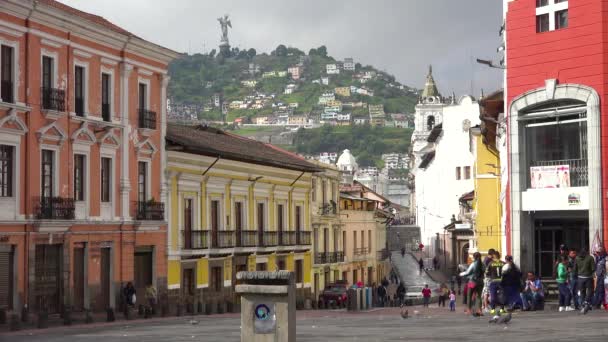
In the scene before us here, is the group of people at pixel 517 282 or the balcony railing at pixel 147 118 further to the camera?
the balcony railing at pixel 147 118

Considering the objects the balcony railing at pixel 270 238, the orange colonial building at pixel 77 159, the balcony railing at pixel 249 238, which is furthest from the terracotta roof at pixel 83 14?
the balcony railing at pixel 270 238

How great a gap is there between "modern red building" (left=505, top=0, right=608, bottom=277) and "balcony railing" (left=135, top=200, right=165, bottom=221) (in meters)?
14.5

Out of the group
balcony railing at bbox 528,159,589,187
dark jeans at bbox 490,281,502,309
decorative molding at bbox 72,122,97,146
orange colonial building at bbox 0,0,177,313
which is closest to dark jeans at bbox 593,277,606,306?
dark jeans at bbox 490,281,502,309

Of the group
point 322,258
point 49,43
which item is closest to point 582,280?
point 49,43

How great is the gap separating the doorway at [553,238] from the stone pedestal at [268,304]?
21635 millimetres

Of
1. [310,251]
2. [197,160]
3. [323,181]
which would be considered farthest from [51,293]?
[323,181]

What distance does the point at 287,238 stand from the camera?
6144 centimetres

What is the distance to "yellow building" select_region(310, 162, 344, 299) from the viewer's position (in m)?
68.4

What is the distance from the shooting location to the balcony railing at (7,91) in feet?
120

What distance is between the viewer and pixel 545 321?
24.8m

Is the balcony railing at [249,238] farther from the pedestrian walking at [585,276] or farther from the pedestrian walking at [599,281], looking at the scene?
the pedestrian walking at [585,276]

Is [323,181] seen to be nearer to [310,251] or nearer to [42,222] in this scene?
[310,251]

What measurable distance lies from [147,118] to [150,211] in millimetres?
3628

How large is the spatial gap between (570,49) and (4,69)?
57.3ft
